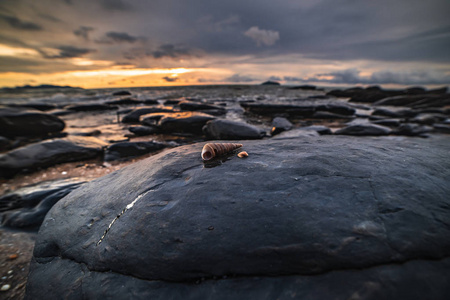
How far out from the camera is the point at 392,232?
3.51 feet

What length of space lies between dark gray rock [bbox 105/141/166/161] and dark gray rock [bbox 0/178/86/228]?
1266mm

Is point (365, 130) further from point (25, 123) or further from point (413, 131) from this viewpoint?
point (25, 123)

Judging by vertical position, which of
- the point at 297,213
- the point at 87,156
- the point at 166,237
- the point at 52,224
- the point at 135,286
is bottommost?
the point at 87,156

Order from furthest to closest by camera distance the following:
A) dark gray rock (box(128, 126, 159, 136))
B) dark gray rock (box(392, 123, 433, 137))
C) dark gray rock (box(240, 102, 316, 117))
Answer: dark gray rock (box(240, 102, 316, 117)), dark gray rock (box(128, 126, 159, 136)), dark gray rock (box(392, 123, 433, 137))

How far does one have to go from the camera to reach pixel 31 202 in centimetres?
263

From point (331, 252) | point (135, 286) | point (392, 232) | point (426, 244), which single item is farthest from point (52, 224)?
point (426, 244)

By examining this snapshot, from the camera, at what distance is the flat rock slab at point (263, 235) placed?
97cm

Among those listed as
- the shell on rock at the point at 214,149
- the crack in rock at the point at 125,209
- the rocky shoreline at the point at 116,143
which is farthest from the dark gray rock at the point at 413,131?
the crack in rock at the point at 125,209

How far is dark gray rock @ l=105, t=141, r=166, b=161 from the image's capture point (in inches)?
171

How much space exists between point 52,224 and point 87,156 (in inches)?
111

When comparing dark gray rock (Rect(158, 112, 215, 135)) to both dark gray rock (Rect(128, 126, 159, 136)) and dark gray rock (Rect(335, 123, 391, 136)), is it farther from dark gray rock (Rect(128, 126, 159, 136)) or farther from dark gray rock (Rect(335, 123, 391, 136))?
dark gray rock (Rect(335, 123, 391, 136))

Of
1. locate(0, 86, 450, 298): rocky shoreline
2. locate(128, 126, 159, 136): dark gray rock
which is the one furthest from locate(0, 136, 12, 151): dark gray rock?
locate(128, 126, 159, 136): dark gray rock

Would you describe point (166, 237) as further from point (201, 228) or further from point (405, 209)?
point (405, 209)

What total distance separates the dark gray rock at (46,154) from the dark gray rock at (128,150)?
1.00 feet
